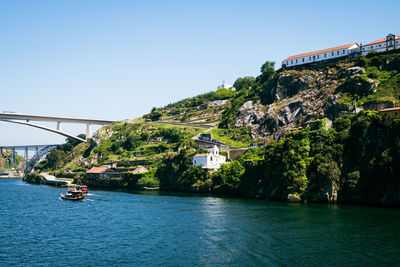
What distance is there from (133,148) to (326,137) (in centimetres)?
8243

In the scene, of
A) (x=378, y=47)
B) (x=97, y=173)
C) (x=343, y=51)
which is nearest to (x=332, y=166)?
(x=343, y=51)

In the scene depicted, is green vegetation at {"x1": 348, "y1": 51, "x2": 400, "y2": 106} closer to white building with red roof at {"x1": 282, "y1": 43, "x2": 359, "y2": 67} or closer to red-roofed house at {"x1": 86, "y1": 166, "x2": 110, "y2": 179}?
white building with red roof at {"x1": 282, "y1": 43, "x2": 359, "y2": 67}

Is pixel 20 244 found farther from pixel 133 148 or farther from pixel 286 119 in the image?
pixel 133 148

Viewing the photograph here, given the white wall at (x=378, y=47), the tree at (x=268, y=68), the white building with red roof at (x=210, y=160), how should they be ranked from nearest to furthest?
the white building with red roof at (x=210, y=160), the white wall at (x=378, y=47), the tree at (x=268, y=68)

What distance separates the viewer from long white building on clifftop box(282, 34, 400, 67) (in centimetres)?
9725

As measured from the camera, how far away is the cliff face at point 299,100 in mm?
90750

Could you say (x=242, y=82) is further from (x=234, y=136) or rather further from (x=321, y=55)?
(x=234, y=136)

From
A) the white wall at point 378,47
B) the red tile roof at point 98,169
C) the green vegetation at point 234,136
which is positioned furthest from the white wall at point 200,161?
the white wall at point 378,47

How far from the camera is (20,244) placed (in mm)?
35875

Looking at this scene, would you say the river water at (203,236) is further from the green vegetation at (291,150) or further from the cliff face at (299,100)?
the cliff face at (299,100)

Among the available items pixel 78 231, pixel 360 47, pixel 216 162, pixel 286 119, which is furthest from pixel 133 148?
pixel 78 231

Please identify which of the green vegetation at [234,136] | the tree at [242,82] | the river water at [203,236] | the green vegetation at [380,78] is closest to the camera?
the river water at [203,236]

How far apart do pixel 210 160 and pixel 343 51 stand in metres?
52.8

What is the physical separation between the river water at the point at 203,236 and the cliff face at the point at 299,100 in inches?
1615
